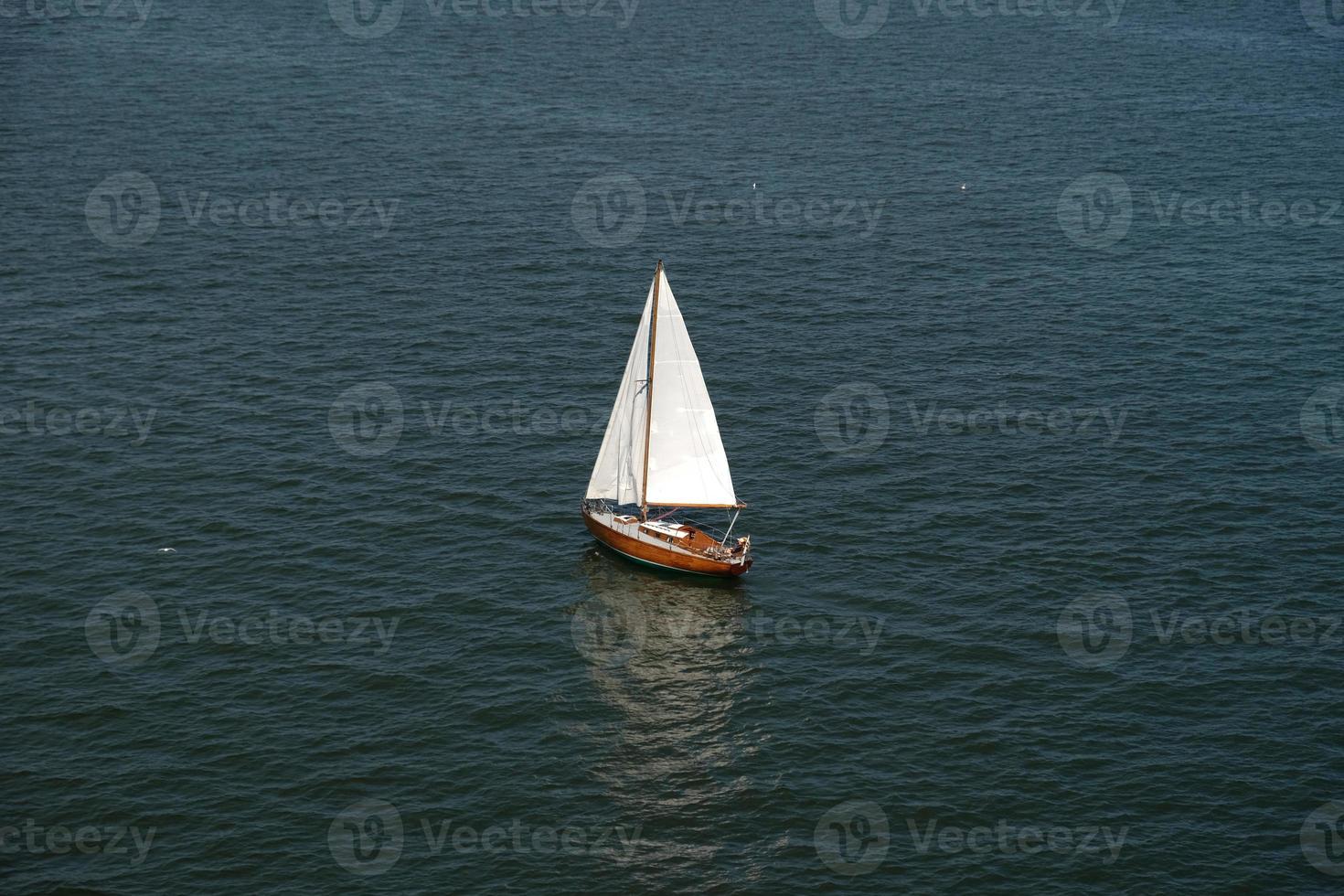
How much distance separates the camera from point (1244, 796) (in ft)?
252

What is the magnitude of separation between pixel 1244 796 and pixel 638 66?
139356 millimetres

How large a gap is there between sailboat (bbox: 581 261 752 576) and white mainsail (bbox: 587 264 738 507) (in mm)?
57

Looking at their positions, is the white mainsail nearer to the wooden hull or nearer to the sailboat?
the sailboat

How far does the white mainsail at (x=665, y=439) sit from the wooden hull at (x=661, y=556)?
2.74 m

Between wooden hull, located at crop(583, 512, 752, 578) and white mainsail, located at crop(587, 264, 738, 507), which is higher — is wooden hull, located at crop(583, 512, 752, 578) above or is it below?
below

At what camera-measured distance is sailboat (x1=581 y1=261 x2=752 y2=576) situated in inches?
3688

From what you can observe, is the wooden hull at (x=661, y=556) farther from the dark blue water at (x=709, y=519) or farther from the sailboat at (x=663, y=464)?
the dark blue water at (x=709, y=519)

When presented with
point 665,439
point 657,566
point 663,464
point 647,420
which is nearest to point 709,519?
point 663,464

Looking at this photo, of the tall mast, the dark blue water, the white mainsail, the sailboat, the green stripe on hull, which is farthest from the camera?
the white mainsail

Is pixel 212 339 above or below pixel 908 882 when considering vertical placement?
above

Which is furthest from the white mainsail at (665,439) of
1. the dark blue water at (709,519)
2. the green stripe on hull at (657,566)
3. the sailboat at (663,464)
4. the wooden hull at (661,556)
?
the dark blue water at (709,519)

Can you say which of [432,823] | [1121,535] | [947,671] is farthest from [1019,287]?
[432,823]

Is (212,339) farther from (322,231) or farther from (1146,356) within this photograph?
(1146,356)

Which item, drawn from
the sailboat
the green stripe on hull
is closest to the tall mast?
the sailboat
